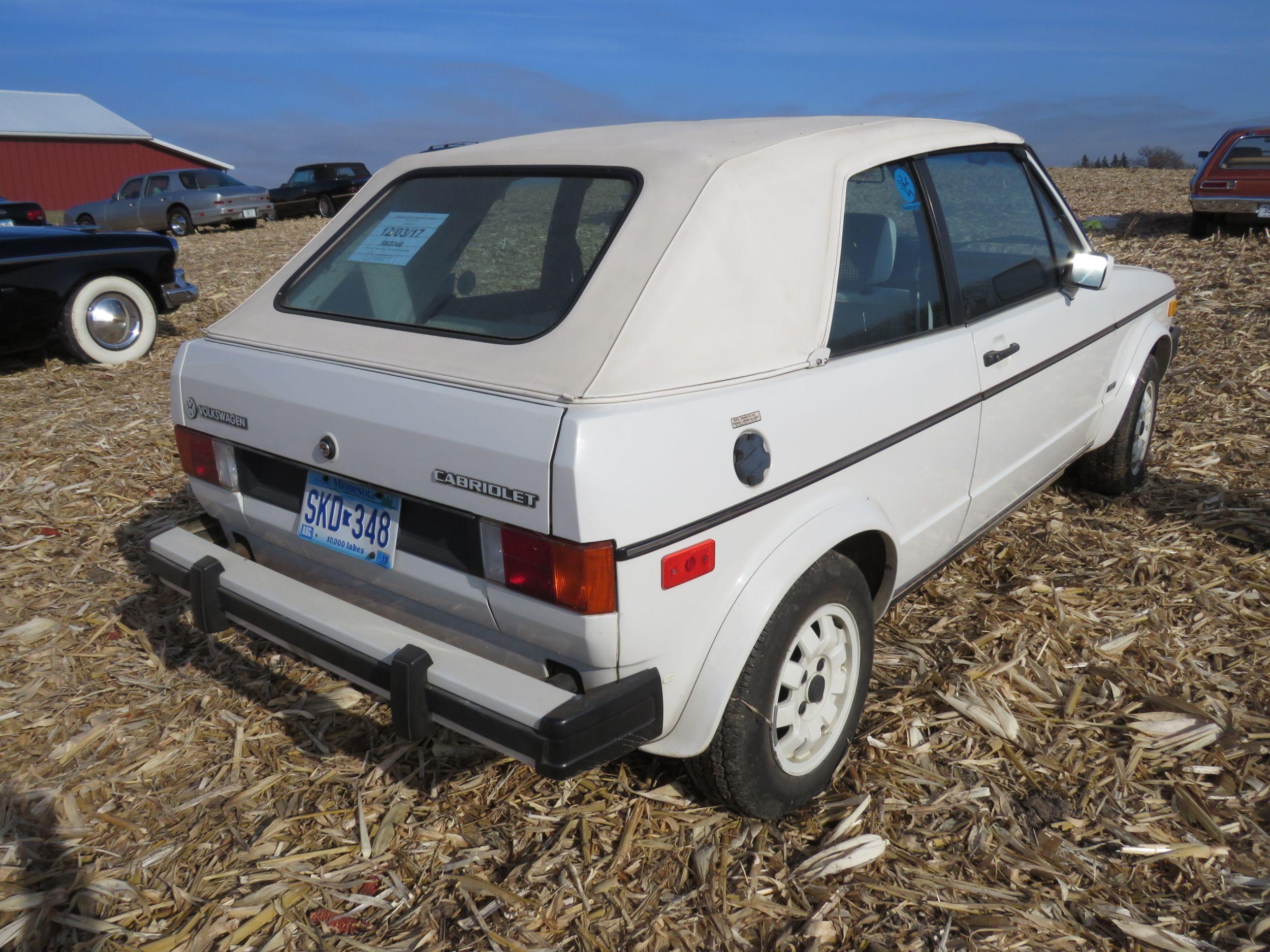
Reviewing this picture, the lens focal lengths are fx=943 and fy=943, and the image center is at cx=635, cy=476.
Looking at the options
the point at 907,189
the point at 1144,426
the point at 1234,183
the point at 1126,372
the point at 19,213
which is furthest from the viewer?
the point at 19,213

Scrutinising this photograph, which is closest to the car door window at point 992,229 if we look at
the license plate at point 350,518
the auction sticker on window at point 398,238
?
the auction sticker on window at point 398,238

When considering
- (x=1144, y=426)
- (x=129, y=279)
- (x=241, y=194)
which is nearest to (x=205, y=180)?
(x=241, y=194)

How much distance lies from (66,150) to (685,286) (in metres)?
45.3

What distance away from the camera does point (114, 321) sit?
795cm

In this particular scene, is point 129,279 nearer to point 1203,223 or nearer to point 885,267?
point 885,267

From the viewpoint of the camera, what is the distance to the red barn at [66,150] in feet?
122

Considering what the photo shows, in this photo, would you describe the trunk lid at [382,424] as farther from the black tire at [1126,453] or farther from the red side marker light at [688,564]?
the black tire at [1126,453]

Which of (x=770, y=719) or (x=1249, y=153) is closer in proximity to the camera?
(x=770, y=719)

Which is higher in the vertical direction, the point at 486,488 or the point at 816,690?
the point at 486,488

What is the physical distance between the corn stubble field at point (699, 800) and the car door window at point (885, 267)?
1.22m

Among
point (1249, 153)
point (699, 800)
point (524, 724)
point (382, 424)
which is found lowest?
point (699, 800)

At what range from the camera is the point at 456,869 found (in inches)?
97.1

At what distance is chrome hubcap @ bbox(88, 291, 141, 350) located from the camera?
25.7 feet

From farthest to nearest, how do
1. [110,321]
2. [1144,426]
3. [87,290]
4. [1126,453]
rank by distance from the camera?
[110,321], [87,290], [1144,426], [1126,453]
